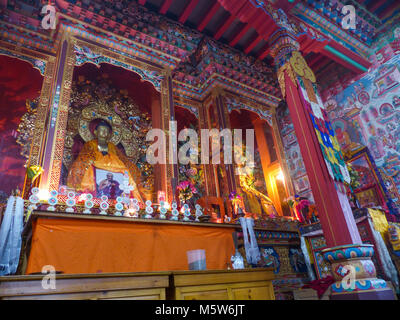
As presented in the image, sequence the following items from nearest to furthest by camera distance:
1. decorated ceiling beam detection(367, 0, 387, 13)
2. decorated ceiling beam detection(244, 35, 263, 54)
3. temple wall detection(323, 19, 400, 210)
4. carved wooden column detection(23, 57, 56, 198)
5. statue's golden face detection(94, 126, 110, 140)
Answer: carved wooden column detection(23, 57, 56, 198) < statue's golden face detection(94, 126, 110, 140) < temple wall detection(323, 19, 400, 210) < decorated ceiling beam detection(367, 0, 387, 13) < decorated ceiling beam detection(244, 35, 263, 54)

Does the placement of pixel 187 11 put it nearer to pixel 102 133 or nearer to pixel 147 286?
pixel 102 133

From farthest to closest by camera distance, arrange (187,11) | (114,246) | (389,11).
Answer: (389,11)
(187,11)
(114,246)

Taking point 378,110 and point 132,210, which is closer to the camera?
point 132,210

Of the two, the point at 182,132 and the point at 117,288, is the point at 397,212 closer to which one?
the point at 182,132

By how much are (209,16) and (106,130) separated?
3097 millimetres

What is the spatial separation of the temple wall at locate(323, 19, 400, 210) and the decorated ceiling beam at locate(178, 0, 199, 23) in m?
3.71

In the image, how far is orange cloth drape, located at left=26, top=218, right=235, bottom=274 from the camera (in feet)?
9.22

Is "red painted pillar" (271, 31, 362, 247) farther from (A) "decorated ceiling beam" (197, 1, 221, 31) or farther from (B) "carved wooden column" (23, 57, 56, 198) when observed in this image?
(B) "carved wooden column" (23, 57, 56, 198)

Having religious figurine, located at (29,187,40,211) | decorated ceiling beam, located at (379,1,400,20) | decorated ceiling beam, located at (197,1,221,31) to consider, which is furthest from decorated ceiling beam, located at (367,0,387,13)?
religious figurine, located at (29,187,40,211)

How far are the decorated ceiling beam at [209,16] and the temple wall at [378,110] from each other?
3290mm

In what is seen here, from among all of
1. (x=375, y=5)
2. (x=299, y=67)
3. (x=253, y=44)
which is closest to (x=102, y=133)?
(x=299, y=67)

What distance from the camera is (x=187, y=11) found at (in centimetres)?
564

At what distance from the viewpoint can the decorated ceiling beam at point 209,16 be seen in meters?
5.51

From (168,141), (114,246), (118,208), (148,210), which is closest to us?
(114,246)
